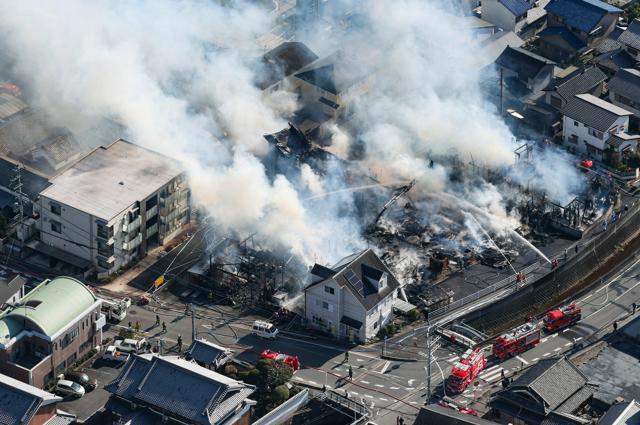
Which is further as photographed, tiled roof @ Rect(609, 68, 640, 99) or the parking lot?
tiled roof @ Rect(609, 68, 640, 99)

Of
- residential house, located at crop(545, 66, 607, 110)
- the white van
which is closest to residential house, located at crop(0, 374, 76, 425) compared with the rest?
the white van

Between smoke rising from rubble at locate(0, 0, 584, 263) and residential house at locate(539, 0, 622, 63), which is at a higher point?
residential house at locate(539, 0, 622, 63)

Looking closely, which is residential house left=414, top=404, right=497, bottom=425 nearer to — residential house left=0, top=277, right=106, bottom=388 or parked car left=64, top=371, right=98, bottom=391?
parked car left=64, top=371, right=98, bottom=391

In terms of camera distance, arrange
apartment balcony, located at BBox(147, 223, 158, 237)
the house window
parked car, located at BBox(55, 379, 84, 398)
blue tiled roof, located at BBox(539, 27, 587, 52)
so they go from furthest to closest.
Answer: blue tiled roof, located at BBox(539, 27, 587, 52) < the house window < apartment balcony, located at BBox(147, 223, 158, 237) < parked car, located at BBox(55, 379, 84, 398)

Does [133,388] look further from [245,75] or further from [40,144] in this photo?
[245,75]

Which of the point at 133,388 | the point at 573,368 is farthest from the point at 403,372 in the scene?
the point at 133,388

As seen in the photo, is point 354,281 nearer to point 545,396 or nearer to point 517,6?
point 545,396

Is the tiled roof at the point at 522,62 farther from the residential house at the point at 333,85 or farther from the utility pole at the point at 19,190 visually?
the utility pole at the point at 19,190

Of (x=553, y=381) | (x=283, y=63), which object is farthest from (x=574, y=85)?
(x=553, y=381)
